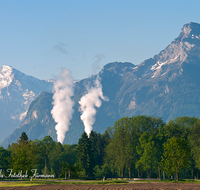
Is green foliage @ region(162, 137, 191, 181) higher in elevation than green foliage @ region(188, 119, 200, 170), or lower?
lower

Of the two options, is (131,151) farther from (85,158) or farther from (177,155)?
(177,155)

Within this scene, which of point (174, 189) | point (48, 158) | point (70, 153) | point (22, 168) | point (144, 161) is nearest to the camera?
point (174, 189)

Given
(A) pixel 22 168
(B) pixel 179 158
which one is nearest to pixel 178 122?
(B) pixel 179 158

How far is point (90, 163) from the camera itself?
433 feet

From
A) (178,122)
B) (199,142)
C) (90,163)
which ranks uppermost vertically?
(178,122)

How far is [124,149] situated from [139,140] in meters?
9.65

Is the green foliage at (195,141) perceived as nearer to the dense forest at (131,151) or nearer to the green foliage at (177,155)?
the dense forest at (131,151)

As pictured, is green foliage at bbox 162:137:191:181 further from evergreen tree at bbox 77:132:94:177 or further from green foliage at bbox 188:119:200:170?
evergreen tree at bbox 77:132:94:177

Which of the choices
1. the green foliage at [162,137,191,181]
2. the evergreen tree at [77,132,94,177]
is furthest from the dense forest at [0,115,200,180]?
the green foliage at [162,137,191,181]

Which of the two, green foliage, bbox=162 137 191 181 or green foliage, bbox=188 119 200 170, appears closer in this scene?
green foliage, bbox=162 137 191 181

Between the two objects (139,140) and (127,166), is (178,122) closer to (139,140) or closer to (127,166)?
(139,140)

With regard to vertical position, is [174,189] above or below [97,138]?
below

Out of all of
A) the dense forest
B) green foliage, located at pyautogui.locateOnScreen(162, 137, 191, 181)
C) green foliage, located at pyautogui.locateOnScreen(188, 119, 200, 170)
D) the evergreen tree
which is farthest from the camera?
the evergreen tree

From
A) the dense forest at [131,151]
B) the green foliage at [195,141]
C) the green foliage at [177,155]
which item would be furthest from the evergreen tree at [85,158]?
the green foliage at [177,155]
